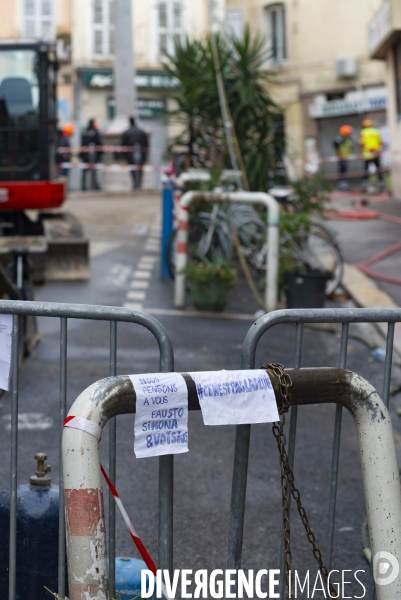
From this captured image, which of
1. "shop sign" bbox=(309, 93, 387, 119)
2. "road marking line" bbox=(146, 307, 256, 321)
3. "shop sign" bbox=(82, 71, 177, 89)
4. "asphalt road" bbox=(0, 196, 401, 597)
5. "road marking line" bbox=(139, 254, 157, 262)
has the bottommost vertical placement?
"asphalt road" bbox=(0, 196, 401, 597)

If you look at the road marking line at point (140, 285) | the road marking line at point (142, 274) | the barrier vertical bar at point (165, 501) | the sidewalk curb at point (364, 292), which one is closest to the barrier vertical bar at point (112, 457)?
the barrier vertical bar at point (165, 501)

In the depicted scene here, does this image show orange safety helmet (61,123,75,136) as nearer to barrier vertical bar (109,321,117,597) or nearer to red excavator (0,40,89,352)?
red excavator (0,40,89,352)

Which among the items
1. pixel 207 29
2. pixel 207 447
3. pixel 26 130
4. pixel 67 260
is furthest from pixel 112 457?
pixel 207 29

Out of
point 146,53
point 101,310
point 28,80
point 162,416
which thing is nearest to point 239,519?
point 162,416

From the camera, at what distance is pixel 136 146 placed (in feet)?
83.5

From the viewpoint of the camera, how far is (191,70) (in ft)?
42.4

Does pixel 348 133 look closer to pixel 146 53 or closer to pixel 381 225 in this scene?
pixel 146 53

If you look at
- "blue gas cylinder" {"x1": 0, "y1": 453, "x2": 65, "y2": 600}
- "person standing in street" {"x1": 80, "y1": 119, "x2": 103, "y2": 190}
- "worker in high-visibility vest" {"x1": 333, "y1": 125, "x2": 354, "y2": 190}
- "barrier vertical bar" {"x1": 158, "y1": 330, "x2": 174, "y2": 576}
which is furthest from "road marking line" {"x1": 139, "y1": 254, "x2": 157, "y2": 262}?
"worker in high-visibility vest" {"x1": 333, "y1": 125, "x2": 354, "y2": 190}

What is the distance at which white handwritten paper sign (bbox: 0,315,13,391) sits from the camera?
9.11 ft

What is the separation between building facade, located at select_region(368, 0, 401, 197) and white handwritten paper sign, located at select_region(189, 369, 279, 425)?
59.9ft

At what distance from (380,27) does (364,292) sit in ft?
40.5

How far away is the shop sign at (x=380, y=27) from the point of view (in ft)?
64.8

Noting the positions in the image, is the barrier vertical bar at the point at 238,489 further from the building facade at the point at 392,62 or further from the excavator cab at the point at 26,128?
the building facade at the point at 392,62

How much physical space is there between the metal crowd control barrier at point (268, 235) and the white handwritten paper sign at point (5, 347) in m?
6.83
